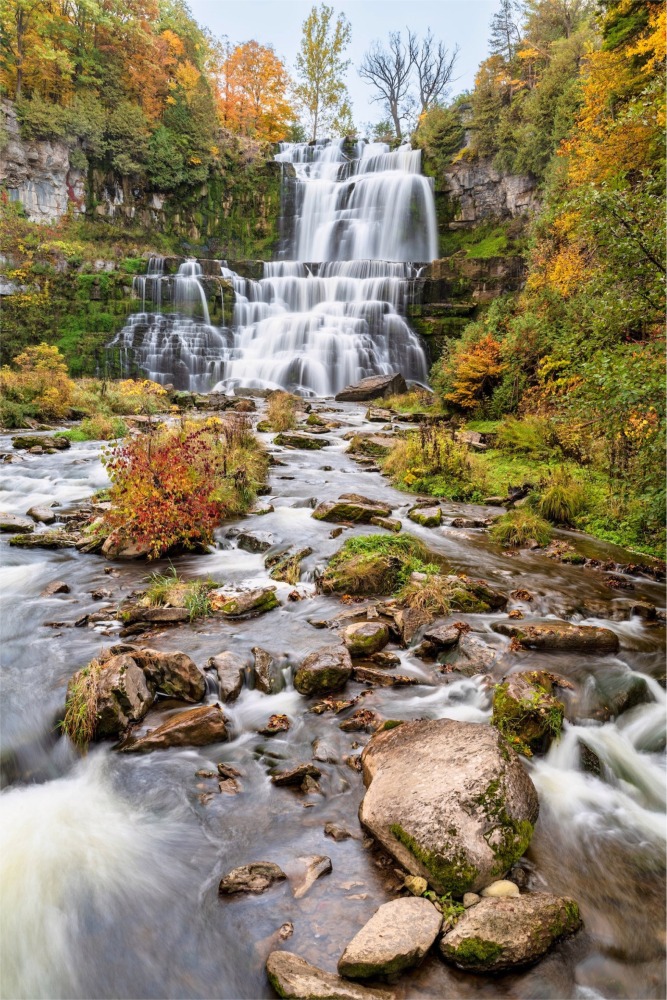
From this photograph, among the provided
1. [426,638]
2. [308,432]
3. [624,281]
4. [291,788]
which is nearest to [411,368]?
[308,432]

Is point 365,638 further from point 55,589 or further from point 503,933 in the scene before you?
point 55,589

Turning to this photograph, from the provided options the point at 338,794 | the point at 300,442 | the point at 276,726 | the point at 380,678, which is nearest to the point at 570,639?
the point at 380,678

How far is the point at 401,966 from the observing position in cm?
229

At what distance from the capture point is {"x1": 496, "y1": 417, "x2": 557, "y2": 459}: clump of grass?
36.6ft

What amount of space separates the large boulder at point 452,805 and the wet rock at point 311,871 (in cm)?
32

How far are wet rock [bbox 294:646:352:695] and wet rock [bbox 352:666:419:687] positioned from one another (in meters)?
0.10

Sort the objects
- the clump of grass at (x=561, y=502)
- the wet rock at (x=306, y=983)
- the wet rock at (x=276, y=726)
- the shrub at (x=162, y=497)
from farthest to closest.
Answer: the clump of grass at (x=561, y=502) < the shrub at (x=162, y=497) < the wet rock at (x=276, y=726) < the wet rock at (x=306, y=983)

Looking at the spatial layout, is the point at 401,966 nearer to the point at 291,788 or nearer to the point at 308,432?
the point at 291,788

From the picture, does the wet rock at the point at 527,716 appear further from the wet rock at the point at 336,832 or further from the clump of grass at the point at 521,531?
the clump of grass at the point at 521,531

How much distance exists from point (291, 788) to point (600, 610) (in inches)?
155

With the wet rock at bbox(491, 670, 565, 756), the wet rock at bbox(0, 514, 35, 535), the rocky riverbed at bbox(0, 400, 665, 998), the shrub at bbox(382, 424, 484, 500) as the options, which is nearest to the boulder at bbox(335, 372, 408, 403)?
the shrub at bbox(382, 424, 484, 500)

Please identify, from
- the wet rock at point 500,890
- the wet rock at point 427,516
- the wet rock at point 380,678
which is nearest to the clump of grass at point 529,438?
the wet rock at point 427,516

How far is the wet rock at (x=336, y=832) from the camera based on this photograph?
305 cm

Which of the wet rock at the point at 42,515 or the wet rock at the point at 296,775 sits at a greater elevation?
the wet rock at the point at 42,515
